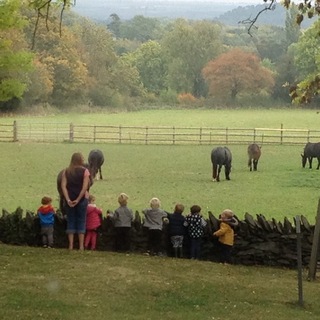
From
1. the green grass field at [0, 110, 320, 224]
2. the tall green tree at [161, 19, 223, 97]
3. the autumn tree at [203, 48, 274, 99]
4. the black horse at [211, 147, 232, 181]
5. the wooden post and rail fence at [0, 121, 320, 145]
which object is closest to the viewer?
the green grass field at [0, 110, 320, 224]

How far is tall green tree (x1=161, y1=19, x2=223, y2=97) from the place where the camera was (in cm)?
7625

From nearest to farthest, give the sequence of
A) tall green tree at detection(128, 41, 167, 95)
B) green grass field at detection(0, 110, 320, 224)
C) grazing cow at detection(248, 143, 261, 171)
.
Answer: green grass field at detection(0, 110, 320, 224), grazing cow at detection(248, 143, 261, 171), tall green tree at detection(128, 41, 167, 95)

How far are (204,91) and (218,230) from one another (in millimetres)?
66590

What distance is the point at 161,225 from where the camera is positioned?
430 inches

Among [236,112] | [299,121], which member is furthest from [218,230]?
[236,112]

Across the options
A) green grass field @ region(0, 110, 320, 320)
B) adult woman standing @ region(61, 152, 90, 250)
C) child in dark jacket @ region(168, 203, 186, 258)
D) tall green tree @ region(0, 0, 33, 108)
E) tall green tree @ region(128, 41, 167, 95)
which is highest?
tall green tree @ region(128, 41, 167, 95)

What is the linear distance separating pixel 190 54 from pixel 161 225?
6661 centimetres

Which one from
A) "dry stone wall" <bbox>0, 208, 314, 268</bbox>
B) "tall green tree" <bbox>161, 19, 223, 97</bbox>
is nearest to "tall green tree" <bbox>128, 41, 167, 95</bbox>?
"tall green tree" <bbox>161, 19, 223, 97</bbox>

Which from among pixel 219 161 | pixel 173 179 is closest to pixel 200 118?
pixel 219 161

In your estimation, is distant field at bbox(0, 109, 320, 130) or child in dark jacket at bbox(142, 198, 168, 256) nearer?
child in dark jacket at bbox(142, 198, 168, 256)

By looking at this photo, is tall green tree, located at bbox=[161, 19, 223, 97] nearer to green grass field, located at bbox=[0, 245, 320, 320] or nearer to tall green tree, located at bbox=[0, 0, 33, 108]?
tall green tree, located at bbox=[0, 0, 33, 108]

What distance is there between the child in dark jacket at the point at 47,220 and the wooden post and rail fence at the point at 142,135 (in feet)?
98.5

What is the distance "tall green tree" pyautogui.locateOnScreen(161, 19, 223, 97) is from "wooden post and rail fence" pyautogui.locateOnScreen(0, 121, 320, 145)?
29311 mm

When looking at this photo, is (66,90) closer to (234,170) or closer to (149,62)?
(149,62)
